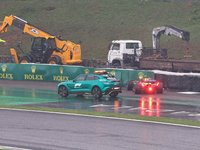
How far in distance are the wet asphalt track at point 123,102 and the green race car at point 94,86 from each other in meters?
0.38

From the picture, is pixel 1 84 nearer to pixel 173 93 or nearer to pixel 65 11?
pixel 173 93

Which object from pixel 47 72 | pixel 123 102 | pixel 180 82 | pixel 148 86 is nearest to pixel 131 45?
pixel 47 72

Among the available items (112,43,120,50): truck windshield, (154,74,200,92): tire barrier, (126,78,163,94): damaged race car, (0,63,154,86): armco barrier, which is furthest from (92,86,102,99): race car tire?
(112,43,120,50): truck windshield

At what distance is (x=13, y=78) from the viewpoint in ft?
105

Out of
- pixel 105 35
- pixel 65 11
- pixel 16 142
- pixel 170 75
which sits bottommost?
pixel 16 142

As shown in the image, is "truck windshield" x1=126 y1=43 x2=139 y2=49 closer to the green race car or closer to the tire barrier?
the tire barrier

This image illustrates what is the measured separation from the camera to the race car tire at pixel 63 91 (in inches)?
889

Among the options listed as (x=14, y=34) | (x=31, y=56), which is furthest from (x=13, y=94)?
(x=14, y=34)

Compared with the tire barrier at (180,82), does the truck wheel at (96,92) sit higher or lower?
lower

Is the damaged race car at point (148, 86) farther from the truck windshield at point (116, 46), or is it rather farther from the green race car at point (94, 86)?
the truck windshield at point (116, 46)

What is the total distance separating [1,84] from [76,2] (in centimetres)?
3878

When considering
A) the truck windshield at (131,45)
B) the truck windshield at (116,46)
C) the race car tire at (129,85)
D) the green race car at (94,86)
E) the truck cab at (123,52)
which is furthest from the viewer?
the truck windshield at (116,46)

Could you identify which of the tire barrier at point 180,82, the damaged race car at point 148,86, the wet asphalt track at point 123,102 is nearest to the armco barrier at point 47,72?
the wet asphalt track at point 123,102

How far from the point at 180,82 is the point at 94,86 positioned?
6533 mm
